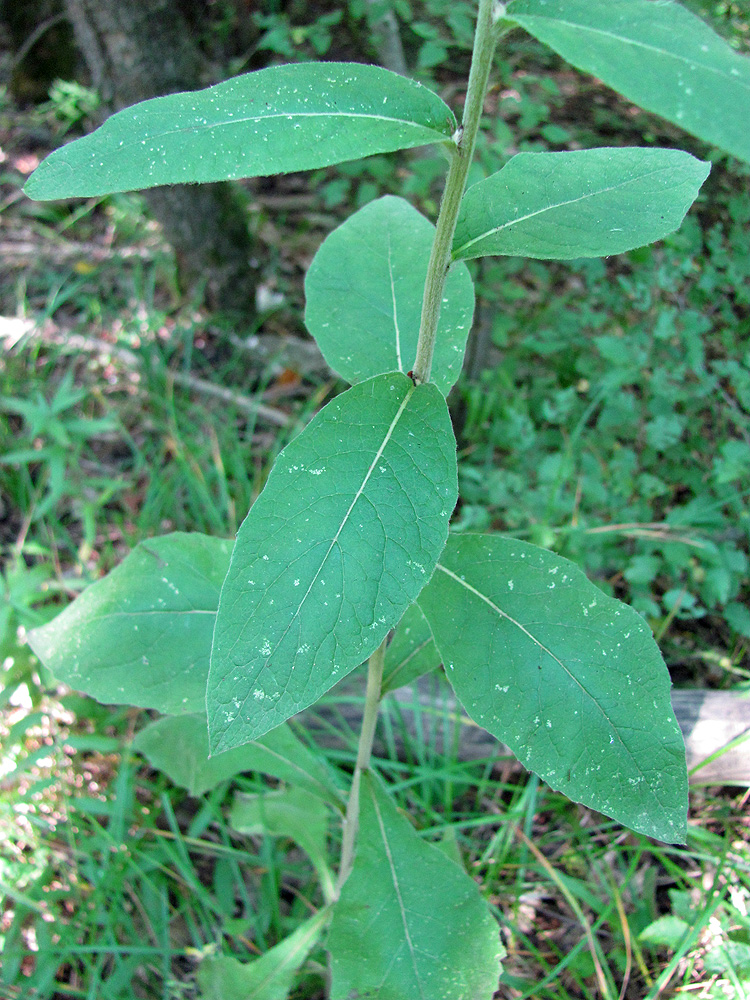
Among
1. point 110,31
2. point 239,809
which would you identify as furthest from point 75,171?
point 110,31

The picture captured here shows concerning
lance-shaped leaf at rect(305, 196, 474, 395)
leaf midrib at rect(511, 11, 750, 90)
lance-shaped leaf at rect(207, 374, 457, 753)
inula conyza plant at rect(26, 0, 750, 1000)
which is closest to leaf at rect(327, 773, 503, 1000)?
inula conyza plant at rect(26, 0, 750, 1000)

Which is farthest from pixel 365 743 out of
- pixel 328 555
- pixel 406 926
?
pixel 328 555

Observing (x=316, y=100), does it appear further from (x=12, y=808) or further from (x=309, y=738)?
(x=12, y=808)

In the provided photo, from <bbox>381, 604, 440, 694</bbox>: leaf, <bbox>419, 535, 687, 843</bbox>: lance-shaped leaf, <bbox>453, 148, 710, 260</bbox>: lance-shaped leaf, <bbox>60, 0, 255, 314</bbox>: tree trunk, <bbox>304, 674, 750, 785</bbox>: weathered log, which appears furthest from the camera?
<bbox>60, 0, 255, 314</bbox>: tree trunk

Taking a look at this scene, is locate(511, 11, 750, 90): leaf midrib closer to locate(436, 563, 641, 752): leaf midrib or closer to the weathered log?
locate(436, 563, 641, 752): leaf midrib

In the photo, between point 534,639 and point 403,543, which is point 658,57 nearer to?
point 403,543

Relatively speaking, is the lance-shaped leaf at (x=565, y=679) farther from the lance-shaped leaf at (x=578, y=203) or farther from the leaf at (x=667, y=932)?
the leaf at (x=667, y=932)
